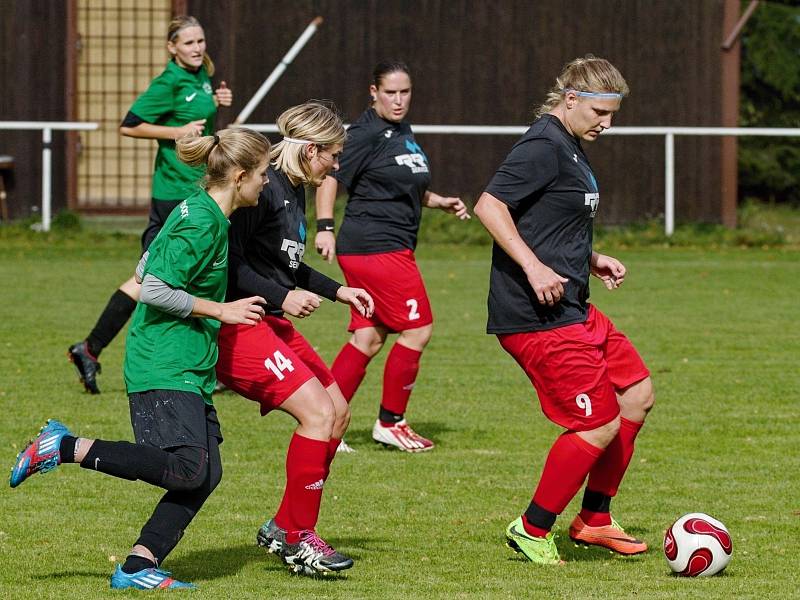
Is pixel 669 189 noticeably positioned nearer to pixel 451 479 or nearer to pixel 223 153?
pixel 451 479

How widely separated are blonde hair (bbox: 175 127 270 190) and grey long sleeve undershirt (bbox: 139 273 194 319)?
45 cm

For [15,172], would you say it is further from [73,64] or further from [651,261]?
[651,261]

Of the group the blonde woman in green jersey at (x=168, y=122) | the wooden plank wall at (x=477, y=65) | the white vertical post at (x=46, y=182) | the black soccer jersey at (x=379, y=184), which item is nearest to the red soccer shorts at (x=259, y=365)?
the black soccer jersey at (x=379, y=184)

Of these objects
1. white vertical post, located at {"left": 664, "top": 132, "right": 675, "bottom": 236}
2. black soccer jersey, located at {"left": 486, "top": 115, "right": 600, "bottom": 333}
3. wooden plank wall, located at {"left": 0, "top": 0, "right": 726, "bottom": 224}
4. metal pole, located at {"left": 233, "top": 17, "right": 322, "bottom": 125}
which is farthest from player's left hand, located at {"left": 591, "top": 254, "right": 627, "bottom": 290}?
wooden plank wall, located at {"left": 0, "top": 0, "right": 726, "bottom": 224}

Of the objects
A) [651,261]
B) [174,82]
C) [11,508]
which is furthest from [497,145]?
[11,508]

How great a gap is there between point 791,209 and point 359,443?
2120 centimetres

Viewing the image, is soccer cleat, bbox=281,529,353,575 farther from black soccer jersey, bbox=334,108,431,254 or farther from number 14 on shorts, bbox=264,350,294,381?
black soccer jersey, bbox=334,108,431,254

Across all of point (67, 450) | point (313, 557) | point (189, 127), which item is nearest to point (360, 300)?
point (313, 557)

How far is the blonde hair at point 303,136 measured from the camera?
6.09 m

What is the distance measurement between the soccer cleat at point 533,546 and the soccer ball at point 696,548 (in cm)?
43

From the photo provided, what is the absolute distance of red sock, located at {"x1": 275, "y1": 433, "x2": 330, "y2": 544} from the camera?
5.85 m

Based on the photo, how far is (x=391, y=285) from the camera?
28.2 feet

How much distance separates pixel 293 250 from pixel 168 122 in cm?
391

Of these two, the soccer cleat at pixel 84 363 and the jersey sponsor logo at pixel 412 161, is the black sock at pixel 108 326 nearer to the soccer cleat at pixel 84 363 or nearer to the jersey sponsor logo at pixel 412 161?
the soccer cleat at pixel 84 363
